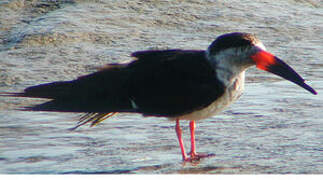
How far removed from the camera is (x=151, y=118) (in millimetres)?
6980

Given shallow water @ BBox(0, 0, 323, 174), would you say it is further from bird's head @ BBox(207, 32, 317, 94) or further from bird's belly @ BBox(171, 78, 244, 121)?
bird's head @ BBox(207, 32, 317, 94)

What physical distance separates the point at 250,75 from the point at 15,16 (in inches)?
137

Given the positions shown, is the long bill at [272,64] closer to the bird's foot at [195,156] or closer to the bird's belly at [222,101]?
the bird's belly at [222,101]

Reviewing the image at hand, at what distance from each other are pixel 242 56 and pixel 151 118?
57.8 inches

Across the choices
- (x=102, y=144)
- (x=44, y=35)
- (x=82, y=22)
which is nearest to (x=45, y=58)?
(x=44, y=35)

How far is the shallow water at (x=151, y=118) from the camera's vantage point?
5.79 meters

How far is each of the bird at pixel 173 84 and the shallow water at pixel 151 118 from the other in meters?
0.34

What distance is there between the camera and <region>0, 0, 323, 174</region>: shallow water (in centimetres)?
579

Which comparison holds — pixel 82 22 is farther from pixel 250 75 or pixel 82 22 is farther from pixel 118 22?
pixel 250 75

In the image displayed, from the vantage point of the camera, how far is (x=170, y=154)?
6109 mm

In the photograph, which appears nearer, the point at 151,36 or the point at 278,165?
the point at 278,165

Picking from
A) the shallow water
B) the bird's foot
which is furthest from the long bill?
the bird's foot

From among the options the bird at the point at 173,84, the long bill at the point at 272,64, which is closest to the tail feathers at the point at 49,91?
the bird at the point at 173,84

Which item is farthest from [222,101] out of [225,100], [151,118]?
[151,118]
